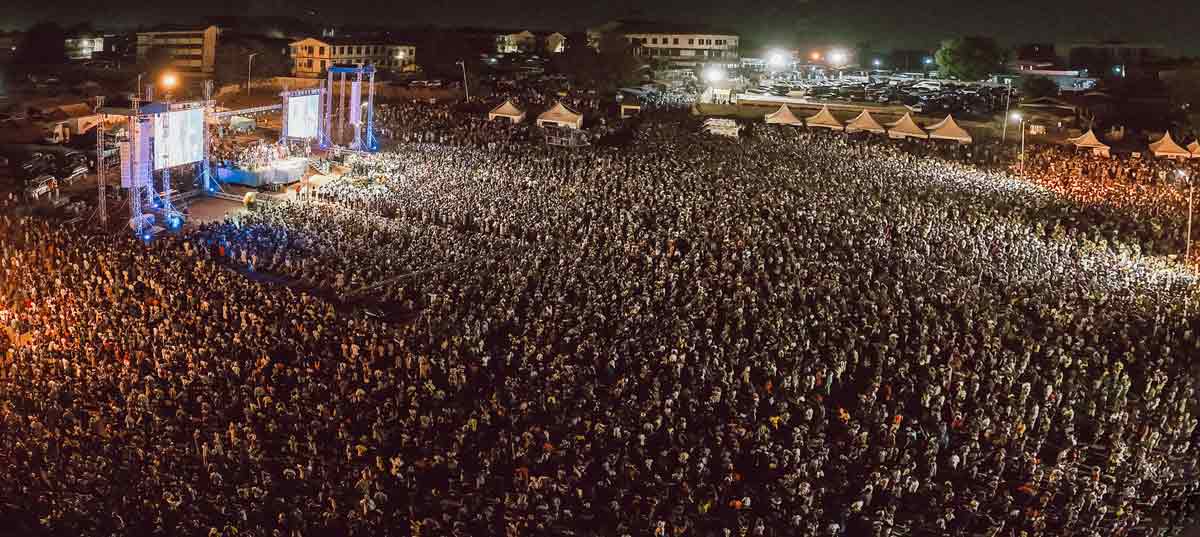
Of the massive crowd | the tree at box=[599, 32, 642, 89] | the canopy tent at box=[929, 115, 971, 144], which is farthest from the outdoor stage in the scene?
the tree at box=[599, 32, 642, 89]

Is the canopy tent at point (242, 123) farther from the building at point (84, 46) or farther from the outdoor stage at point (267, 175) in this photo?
the building at point (84, 46)

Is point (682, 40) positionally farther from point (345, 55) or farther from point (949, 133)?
point (949, 133)

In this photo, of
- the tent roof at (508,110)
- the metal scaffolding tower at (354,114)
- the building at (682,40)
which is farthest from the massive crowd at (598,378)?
the building at (682,40)

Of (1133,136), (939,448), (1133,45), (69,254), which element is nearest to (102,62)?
(69,254)

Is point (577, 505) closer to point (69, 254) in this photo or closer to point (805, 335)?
point (805, 335)

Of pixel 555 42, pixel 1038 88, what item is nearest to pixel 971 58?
pixel 1038 88
